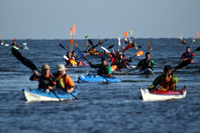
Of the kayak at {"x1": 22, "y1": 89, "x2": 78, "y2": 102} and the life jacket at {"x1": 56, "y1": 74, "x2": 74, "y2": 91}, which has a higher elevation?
the life jacket at {"x1": 56, "y1": 74, "x2": 74, "y2": 91}

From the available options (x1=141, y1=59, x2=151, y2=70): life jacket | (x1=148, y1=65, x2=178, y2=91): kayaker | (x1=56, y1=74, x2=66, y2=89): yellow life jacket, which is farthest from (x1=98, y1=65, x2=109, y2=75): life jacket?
(x1=56, y1=74, x2=66, y2=89): yellow life jacket

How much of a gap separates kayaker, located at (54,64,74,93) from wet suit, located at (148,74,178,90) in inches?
112

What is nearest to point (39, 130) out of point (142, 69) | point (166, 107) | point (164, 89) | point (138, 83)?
point (166, 107)

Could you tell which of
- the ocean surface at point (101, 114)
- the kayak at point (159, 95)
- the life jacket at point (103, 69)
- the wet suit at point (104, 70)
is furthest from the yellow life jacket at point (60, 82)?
the life jacket at point (103, 69)

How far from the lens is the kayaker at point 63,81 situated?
14.5 metres

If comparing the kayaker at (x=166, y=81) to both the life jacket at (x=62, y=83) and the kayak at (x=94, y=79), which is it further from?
the kayak at (x=94, y=79)

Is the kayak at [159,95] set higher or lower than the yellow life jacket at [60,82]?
lower

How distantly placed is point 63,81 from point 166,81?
12.1 feet

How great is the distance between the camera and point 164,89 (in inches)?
591

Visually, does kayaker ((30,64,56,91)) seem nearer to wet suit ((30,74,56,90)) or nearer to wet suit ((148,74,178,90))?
wet suit ((30,74,56,90))

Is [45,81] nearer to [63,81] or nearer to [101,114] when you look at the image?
[63,81]

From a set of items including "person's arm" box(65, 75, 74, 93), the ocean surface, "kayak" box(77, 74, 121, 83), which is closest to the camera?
the ocean surface

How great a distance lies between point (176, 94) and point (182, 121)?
3.69 m

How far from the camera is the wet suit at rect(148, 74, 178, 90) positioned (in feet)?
48.7
